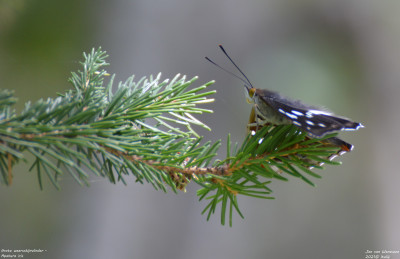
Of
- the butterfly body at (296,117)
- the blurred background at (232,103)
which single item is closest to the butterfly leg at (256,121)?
the butterfly body at (296,117)

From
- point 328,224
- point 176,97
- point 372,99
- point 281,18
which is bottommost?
point 328,224

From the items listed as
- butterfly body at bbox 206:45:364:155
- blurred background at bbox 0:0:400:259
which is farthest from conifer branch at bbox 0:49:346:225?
blurred background at bbox 0:0:400:259

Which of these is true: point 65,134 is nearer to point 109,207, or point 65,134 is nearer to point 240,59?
point 109,207

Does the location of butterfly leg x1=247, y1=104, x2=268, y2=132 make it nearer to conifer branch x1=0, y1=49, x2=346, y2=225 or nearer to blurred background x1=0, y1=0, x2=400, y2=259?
conifer branch x1=0, y1=49, x2=346, y2=225

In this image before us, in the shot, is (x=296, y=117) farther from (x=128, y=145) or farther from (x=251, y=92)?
(x=128, y=145)

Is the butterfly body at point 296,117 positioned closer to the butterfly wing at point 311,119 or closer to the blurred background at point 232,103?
the butterfly wing at point 311,119

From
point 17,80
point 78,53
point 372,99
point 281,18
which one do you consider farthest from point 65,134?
point 372,99

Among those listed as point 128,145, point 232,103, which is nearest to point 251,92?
point 128,145
